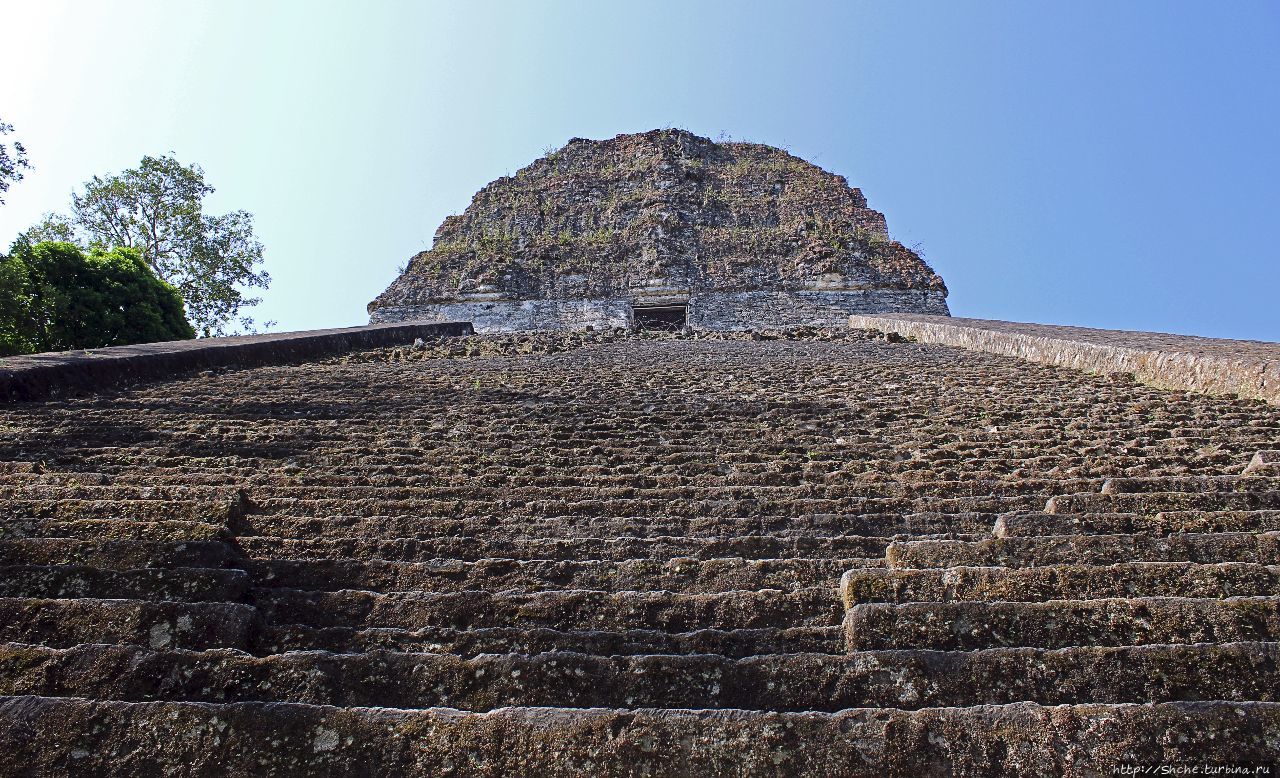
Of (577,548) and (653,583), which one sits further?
(577,548)

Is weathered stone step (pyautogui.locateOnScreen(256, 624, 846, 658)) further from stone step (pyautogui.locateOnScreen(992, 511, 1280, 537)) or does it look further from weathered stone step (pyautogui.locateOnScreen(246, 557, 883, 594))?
stone step (pyautogui.locateOnScreen(992, 511, 1280, 537))

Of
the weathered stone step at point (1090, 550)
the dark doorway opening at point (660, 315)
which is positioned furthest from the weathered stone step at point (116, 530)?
the dark doorway opening at point (660, 315)

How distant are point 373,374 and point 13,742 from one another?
561 centimetres

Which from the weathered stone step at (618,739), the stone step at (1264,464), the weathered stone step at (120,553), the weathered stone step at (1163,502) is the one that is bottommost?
the weathered stone step at (618,739)

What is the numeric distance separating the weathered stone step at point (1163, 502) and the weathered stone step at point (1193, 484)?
0.28ft

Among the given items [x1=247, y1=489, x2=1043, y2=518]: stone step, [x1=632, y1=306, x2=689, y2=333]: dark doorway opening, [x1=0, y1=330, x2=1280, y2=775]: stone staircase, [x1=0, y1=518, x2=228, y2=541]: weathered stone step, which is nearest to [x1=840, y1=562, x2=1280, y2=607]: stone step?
[x1=0, y1=330, x2=1280, y2=775]: stone staircase

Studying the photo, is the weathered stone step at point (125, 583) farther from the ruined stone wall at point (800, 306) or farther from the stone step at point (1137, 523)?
the ruined stone wall at point (800, 306)

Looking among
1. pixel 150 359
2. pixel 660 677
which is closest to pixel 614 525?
pixel 660 677

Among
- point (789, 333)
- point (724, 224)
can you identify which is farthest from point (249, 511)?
point (724, 224)

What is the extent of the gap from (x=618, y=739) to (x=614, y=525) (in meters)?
1.42

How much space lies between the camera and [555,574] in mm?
2527

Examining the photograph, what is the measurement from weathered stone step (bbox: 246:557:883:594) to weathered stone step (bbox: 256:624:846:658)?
12.6 inches

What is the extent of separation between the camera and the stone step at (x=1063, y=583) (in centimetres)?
211

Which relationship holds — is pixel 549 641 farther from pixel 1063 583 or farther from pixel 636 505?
pixel 1063 583
